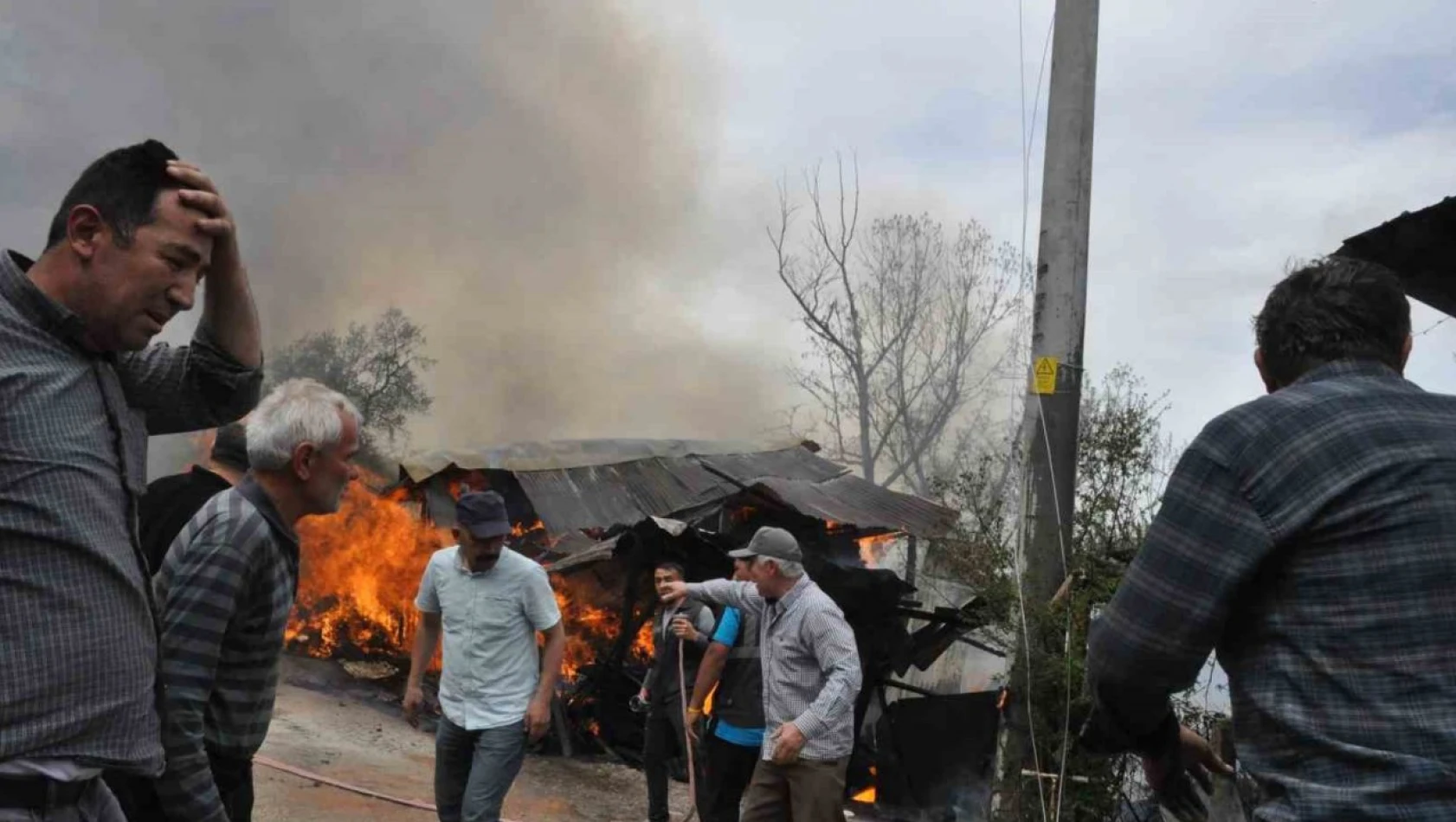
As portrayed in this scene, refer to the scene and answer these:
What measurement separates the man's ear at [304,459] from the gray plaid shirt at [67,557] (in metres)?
0.74

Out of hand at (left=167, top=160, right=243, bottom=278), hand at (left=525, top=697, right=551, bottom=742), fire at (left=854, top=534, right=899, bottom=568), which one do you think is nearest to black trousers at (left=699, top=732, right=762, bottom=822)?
hand at (left=525, top=697, right=551, bottom=742)

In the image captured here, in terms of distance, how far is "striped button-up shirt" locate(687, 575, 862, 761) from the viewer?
4660mm

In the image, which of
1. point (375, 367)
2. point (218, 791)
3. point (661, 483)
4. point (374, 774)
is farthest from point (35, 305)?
point (375, 367)

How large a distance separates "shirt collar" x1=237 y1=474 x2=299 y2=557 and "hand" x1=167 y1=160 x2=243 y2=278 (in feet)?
2.33

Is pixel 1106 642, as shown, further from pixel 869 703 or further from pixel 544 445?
pixel 544 445

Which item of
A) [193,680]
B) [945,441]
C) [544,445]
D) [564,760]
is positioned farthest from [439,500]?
[945,441]

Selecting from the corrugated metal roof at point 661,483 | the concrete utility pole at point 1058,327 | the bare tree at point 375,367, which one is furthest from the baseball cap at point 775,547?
the bare tree at point 375,367

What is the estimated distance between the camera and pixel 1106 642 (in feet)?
5.68

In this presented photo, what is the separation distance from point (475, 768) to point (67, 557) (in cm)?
322

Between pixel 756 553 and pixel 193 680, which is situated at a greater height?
pixel 756 553

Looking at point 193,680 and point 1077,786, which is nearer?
point 193,680

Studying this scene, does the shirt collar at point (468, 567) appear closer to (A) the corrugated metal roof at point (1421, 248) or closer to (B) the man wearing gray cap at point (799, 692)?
(B) the man wearing gray cap at point (799, 692)

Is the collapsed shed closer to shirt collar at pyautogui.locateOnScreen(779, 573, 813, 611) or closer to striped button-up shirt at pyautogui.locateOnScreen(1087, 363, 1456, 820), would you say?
shirt collar at pyautogui.locateOnScreen(779, 573, 813, 611)

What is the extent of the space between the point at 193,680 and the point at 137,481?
62cm
